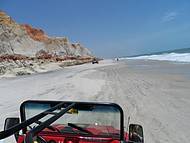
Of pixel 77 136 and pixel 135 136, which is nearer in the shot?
pixel 77 136

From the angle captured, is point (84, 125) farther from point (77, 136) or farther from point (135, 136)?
point (135, 136)

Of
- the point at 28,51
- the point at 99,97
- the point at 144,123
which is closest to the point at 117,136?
the point at 144,123

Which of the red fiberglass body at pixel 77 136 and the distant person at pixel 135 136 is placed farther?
the distant person at pixel 135 136

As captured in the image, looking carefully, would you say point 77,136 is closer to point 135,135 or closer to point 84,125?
point 84,125

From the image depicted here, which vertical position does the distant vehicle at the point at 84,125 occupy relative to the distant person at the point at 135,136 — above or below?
above

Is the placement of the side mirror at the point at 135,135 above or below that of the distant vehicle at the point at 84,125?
below

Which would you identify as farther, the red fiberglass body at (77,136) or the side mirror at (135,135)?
the side mirror at (135,135)

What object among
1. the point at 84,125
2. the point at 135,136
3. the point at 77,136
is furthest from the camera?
the point at 84,125

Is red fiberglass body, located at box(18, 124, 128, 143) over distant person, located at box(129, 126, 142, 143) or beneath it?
over

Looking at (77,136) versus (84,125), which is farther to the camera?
(84,125)

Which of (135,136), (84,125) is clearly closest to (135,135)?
(135,136)

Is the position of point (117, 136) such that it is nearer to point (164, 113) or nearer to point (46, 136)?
point (46, 136)

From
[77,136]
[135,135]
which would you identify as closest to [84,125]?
[77,136]

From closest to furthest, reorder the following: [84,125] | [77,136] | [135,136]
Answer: [77,136] → [135,136] → [84,125]
